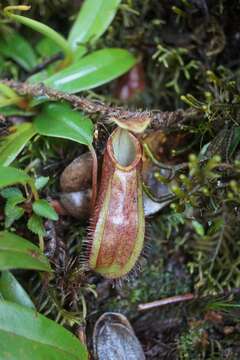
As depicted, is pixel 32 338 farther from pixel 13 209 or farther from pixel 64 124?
pixel 64 124

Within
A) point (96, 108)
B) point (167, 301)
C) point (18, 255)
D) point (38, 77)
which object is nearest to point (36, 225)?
point (18, 255)

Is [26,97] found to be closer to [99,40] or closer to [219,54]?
[99,40]

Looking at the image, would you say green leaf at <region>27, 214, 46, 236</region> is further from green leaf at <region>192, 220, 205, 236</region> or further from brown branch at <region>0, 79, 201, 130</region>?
green leaf at <region>192, 220, 205, 236</region>

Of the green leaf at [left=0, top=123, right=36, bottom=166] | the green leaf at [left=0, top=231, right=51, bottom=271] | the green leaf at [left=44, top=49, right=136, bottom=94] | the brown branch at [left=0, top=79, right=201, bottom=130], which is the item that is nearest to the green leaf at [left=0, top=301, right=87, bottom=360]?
the green leaf at [left=0, top=231, right=51, bottom=271]

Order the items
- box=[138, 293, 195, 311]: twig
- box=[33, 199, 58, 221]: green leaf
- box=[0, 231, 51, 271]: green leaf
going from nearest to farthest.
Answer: box=[0, 231, 51, 271]: green leaf
box=[33, 199, 58, 221]: green leaf
box=[138, 293, 195, 311]: twig

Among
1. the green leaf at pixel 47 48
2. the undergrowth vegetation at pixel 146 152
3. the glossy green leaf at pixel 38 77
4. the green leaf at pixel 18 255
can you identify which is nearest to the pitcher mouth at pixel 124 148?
the undergrowth vegetation at pixel 146 152

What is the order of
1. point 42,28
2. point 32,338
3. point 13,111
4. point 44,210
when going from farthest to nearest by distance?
1. point 13,111
2. point 42,28
3. point 44,210
4. point 32,338
